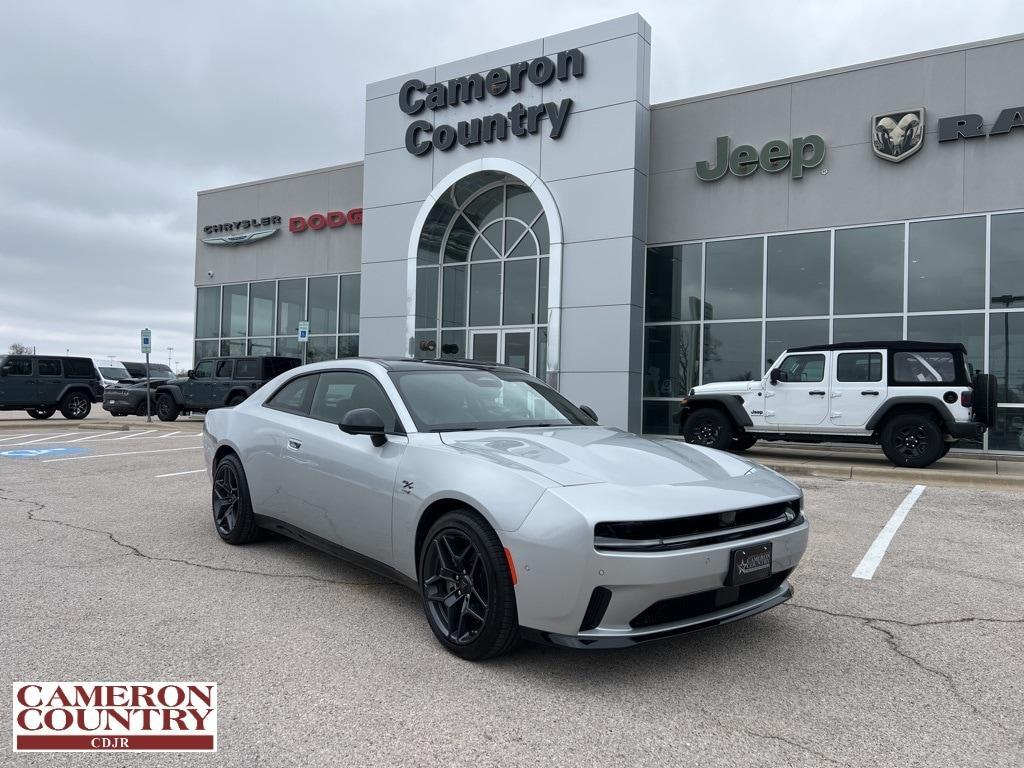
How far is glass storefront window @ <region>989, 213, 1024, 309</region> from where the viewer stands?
43.8ft

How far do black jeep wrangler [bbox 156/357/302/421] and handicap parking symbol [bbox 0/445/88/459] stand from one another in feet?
18.8

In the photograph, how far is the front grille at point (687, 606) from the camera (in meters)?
3.14

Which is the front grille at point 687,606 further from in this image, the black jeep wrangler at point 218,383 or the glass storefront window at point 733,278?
the black jeep wrangler at point 218,383

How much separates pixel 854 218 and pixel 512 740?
14.5 meters

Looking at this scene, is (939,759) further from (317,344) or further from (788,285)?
(317,344)

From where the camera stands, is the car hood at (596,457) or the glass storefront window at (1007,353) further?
the glass storefront window at (1007,353)

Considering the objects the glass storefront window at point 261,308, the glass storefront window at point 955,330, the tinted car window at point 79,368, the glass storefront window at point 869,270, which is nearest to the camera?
the glass storefront window at point 955,330

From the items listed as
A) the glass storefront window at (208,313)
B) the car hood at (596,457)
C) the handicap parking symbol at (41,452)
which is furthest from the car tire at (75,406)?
the car hood at (596,457)

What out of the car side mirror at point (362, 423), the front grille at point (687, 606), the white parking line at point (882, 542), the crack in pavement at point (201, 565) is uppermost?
the car side mirror at point (362, 423)

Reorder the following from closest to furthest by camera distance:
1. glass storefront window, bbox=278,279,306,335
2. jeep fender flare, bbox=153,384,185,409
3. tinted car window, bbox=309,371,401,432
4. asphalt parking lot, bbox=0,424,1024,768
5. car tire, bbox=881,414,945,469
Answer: asphalt parking lot, bbox=0,424,1024,768, tinted car window, bbox=309,371,401,432, car tire, bbox=881,414,945,469, jeep fender flare, bbox=153,384,185,409, glass storefront window, bbox=278,279,306,335

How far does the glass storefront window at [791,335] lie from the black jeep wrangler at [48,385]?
62.0 ft

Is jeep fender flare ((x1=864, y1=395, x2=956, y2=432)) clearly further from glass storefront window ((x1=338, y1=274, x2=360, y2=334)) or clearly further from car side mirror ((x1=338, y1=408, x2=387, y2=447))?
glass storefront window ((x1=338, y1=274, x2=360, y2=334))

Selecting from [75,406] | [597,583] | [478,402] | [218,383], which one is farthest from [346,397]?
[75,406]

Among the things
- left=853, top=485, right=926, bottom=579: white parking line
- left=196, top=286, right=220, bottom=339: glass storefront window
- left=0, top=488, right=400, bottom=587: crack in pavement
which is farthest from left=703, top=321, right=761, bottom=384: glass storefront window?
left=196, top=286, right=220, bottom=339: glass storefront window
